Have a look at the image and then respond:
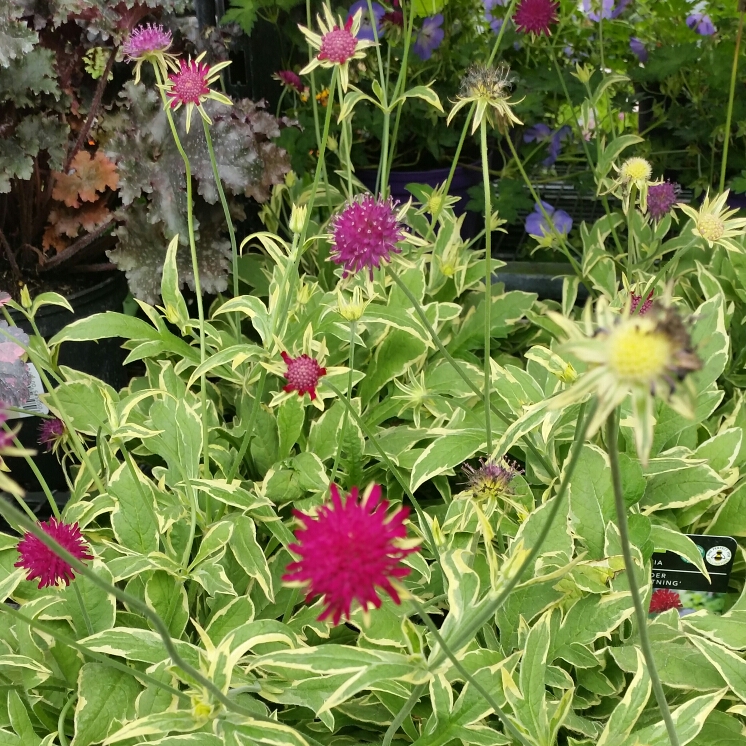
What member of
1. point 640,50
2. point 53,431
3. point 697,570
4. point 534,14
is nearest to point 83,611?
point 53,431

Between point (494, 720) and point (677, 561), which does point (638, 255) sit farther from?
point (494, 720)

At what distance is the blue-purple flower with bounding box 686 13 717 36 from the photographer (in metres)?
1.46

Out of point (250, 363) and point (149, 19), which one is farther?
point (149, 19)

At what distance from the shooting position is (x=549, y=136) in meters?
1.37

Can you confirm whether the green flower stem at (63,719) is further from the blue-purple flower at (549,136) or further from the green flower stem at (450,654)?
the blue-purple flower at (549,136)

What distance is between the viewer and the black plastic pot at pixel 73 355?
1.04 meters

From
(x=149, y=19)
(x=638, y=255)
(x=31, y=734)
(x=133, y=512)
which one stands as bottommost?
(x=31, y=734)

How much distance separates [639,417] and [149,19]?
3.82 feet

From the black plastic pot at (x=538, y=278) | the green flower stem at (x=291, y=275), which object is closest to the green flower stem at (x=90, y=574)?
→ the green flower stem at (x=291, y=275)

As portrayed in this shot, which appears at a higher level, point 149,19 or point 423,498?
point 149,19

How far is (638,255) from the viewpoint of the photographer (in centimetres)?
117

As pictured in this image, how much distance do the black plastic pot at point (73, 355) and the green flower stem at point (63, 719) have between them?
41 centimetres

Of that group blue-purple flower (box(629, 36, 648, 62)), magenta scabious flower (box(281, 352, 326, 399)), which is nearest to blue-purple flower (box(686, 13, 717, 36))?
blue-purple flower (box(629, 36, 648, 62))

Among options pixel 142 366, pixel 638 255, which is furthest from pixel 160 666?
pixel 638 255
